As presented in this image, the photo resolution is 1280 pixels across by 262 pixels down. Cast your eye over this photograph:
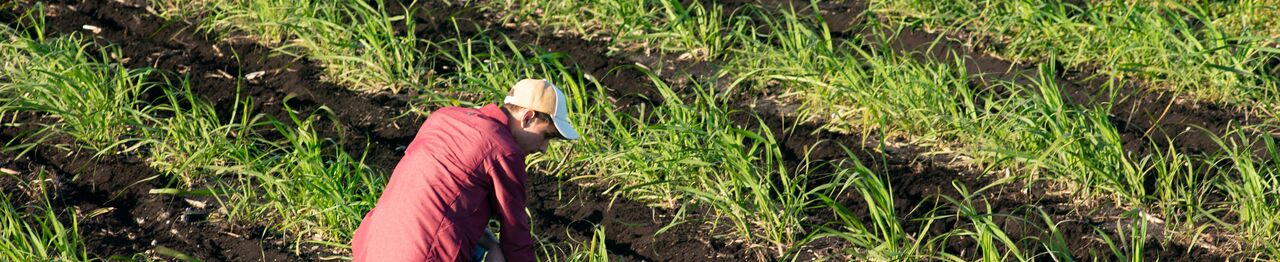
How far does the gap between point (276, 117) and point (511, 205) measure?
2.51 m

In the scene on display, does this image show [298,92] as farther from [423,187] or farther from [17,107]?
[423,187]

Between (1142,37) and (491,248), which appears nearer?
(491,248)

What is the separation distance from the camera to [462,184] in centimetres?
355

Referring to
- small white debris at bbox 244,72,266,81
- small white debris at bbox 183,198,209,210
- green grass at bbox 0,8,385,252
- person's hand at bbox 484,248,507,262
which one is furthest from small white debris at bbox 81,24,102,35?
person's hand at bbox 484,248,507,262

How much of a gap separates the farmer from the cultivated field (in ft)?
2.76

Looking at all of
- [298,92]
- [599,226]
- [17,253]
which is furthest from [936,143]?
[17,253]

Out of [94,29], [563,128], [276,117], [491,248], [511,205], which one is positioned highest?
[563,128]

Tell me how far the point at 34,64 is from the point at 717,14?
2.96 meters

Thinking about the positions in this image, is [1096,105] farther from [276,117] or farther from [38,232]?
[38,232]

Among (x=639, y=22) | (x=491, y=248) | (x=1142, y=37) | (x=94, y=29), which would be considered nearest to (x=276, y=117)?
(x=94, y=29)

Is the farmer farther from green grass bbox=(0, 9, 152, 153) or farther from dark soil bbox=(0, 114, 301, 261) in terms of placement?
green grass bbox=(0, 9, 152, 153)

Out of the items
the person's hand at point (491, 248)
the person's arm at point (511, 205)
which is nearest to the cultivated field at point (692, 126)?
the person's hand at point (491, 248)

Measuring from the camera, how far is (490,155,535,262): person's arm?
3.56 m

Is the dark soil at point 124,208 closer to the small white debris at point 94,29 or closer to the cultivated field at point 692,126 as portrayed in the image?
the cultivated field at point 692,126
